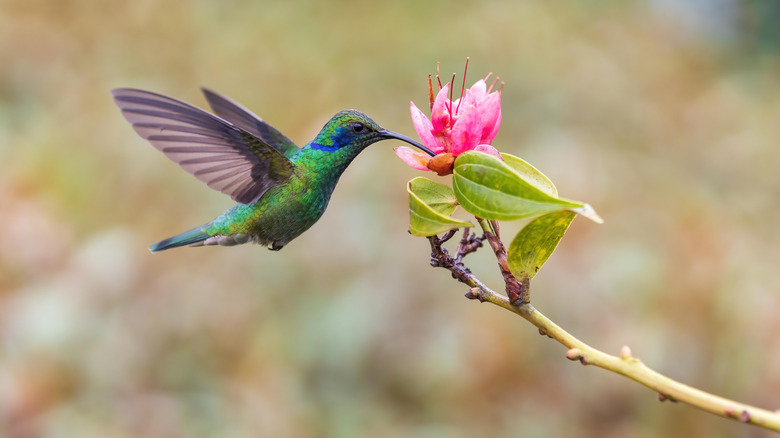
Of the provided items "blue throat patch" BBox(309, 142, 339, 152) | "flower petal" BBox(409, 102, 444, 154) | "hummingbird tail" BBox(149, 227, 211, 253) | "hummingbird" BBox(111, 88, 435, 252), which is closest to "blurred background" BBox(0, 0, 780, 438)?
"hummingbird tail" BBox(149, 227, 211, 253)

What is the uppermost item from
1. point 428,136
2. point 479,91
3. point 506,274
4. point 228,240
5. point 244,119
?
point 244,119

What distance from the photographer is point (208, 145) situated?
4.93ft

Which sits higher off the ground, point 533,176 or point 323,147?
point 323,147

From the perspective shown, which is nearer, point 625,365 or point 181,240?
point 625,365

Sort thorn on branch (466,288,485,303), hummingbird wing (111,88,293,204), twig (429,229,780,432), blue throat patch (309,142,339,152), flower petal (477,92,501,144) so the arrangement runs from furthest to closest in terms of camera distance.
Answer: blue throat patch (309,142,339,152) < hummingbird wing (111,88,293,204) < flower petal (477,92,501,144) < thorn on branch (466,288,485,303) < twig (429,229,780,432)

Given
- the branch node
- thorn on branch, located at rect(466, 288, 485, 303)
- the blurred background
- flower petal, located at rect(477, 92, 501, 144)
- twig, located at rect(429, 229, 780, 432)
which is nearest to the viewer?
twig, located at rect(429, 229, 780, 432)

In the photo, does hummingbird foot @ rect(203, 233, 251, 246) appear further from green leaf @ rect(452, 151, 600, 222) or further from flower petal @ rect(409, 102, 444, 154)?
green leaf @ rect(452, 151, 600, 222)

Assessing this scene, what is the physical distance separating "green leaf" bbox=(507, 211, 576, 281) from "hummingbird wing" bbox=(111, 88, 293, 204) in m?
0.62

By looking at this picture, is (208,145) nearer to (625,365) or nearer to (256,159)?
(256,159)

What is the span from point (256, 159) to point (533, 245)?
71 cm

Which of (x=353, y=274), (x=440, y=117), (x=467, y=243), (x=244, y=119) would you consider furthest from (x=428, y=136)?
(x=353, y=274)

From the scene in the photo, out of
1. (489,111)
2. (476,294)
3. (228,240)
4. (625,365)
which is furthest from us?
(228,240)

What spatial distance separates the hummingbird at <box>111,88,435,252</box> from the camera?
142 cm

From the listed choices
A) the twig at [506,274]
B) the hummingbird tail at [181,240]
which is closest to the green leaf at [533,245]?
the twig at [506,274]
